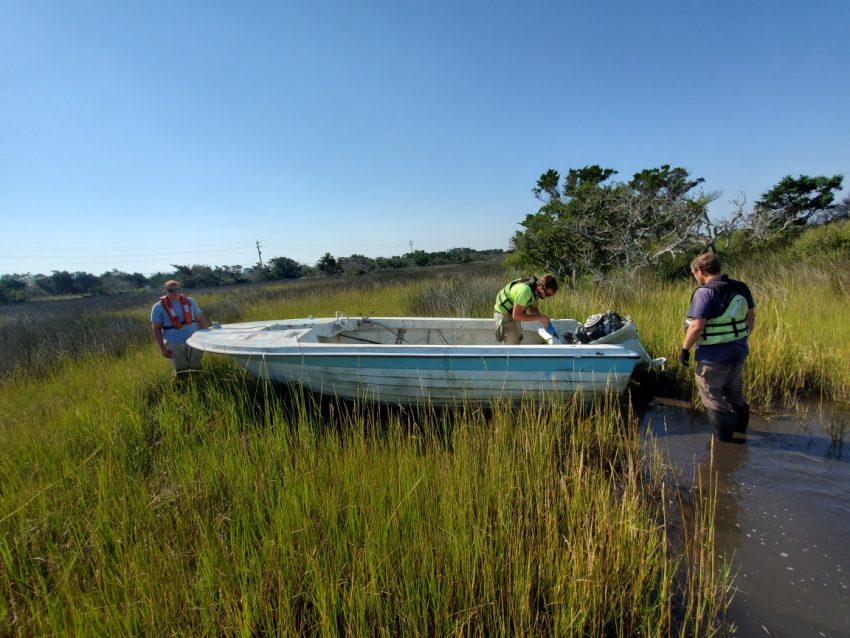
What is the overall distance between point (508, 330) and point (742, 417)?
98.2 inches

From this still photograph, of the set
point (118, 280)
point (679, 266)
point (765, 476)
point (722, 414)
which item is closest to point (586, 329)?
point (722, 414)

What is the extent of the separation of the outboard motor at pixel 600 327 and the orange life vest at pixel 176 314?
509 centimetres


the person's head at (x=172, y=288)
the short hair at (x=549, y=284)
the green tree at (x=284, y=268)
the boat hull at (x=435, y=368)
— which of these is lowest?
the boat hull at (x=435, y=368)

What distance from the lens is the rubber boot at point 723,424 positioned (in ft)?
10.7

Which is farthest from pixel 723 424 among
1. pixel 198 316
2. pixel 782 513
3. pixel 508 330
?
pixel 198 316

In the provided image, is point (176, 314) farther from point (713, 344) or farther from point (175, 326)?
point (713, 344)

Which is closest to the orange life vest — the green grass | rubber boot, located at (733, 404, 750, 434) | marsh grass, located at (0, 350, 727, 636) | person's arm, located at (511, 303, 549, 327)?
the green grass

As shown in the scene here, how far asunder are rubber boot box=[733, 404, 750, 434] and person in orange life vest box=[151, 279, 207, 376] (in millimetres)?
6134

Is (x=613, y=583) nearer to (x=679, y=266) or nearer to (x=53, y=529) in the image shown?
(x=53, y=529)

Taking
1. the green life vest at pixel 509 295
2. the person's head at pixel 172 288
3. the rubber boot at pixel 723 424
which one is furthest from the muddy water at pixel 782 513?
the person's head at pixel 172 288

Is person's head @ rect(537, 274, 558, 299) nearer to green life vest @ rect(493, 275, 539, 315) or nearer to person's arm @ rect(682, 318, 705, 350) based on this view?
green life vest @ rect(493, 275, 539, 315)

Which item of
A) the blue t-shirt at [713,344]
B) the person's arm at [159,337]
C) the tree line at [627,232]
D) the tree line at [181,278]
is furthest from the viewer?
the tree line at [181,278]

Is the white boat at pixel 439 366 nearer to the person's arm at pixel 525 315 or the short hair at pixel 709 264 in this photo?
the person's arm at pixel 525 315

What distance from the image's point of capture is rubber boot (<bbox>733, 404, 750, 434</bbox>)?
3394 mm
